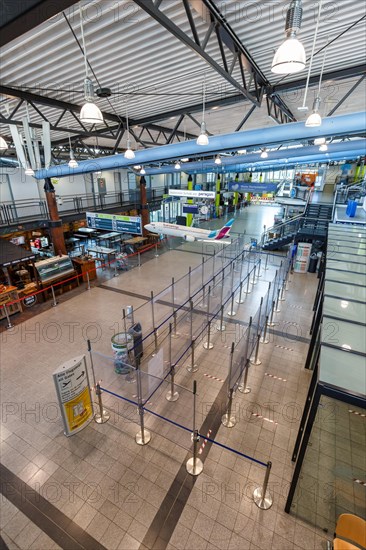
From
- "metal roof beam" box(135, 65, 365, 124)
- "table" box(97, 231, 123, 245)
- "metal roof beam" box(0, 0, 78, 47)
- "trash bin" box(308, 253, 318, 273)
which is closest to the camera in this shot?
"metal roof beam" box(0, 0, 78, 47)

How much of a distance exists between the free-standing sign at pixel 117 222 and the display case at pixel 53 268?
2424mm

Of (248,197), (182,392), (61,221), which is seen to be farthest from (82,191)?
(248,197)

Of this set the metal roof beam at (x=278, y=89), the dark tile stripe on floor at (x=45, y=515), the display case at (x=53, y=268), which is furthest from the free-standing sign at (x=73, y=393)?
the metal roof beam at (x=278, y=89)

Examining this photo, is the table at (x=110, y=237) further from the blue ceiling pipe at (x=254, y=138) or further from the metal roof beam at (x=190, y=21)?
the metal roof beam at (x=190, y=21)

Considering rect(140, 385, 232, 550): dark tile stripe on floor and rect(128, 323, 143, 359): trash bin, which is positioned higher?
rect(128, 323, 143, 359): trash bin

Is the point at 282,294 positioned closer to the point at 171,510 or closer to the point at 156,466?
the point at 156,466

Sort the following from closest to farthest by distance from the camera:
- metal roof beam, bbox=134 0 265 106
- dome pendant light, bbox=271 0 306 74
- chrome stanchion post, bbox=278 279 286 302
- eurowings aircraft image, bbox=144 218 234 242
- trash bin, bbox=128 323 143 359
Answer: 1. dome pendant light, bbox=271 0 306 74
2. metal roof beam, bbox=134 0 265 106
3. trash bin, bbox=128 323 143 359
4. chrome stanchion post, bbox=278 279 286 302
5. eurowings aircraft image, bbox=144 218 234 242

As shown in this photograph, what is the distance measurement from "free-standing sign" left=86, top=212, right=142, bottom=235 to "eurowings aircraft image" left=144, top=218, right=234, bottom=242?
455cm

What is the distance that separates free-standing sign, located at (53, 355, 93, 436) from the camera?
15.0 ft

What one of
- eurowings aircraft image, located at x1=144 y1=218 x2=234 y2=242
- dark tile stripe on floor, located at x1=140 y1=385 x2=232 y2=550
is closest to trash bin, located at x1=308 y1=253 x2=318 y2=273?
eurowings aircraft image, located at x1=144 y1=218 x2=234 y2=242

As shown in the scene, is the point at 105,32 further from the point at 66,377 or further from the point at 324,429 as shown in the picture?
the point at 324,429

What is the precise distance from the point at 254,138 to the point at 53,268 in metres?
9.63

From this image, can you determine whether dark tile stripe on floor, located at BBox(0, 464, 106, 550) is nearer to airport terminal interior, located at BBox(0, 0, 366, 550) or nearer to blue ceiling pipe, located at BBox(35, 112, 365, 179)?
airport terminal interior, located at BBox(0, 0, 366, 550)

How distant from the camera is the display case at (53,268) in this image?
1064cm
